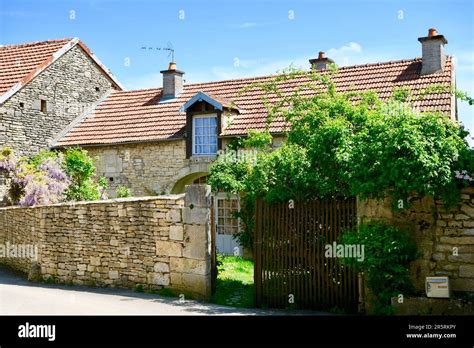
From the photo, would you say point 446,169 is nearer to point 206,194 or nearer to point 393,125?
point 393,125

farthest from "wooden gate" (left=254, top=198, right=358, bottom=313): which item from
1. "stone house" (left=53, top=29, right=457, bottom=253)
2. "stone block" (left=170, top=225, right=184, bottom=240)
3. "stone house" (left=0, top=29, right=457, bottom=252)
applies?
"stone house" (left=0, top=29, right=457, bottom=252)

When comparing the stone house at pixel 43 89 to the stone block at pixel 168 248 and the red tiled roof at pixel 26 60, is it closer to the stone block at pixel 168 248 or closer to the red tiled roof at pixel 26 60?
the red tiled roof at pixel 26 60

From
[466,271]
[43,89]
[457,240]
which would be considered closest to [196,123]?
[43,89]

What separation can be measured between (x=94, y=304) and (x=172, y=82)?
12.0 m

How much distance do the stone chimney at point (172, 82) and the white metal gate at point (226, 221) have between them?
501 centimetres

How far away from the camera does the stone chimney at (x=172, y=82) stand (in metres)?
20.2

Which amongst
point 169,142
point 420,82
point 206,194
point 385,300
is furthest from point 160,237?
point 420,82

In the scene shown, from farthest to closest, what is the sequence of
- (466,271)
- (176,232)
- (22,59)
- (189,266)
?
(22,59) → (176,232) → (189,266) → (466,271)

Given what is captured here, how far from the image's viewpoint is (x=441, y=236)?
828cm

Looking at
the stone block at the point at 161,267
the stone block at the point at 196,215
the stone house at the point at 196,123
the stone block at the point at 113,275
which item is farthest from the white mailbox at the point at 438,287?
the stone house at the point at 196,123

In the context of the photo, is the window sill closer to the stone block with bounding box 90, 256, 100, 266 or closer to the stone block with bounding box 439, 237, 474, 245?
the stone block with bounding box 90, 256, 100, 266

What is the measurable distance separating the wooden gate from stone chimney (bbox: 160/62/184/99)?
11198 millimetres

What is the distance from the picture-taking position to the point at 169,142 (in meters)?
18.1

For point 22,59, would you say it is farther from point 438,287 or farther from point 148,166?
point 438,287
